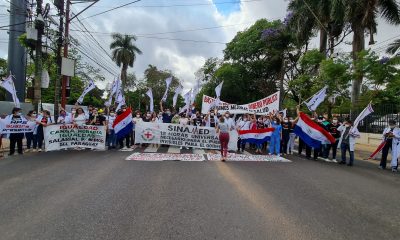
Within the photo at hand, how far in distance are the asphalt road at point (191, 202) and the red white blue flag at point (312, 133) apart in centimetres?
337

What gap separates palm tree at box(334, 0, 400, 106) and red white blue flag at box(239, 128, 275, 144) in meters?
9.70

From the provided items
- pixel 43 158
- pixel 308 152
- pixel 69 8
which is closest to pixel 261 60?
pixel 69 8

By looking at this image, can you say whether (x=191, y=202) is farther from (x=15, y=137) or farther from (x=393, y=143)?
(x=15, y=137)

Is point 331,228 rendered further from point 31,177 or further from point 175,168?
point 31,177

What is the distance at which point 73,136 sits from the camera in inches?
579

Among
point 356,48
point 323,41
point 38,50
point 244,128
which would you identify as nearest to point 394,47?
point 356,48

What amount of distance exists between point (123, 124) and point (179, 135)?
94.3 inches

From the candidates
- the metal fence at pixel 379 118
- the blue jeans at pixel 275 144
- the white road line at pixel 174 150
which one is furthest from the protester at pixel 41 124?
the metal fence at pixel 379 118

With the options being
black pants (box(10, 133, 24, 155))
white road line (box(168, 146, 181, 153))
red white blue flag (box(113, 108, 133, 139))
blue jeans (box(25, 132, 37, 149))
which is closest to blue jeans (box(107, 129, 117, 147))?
red white blue flag (box(113, 108, 133, 139))

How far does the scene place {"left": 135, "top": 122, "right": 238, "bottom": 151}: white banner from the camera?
52.3 ft

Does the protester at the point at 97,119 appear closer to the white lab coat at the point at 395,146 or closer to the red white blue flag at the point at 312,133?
the red white blue flag at the point at 312,133

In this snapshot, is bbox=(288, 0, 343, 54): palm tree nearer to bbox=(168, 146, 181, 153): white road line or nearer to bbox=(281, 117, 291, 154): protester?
bbox=(281, 117, 291, 154): protester

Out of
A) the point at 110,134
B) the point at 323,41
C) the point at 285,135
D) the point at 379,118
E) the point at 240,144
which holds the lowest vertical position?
the point at 240,144

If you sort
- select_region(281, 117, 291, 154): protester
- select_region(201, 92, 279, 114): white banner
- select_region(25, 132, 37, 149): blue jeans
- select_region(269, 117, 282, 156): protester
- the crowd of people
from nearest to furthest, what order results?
the crowd of people → select_region(25, 132, 37, 149): blue jeans → select_region(269, 117, 282, 156): protester → select_region(281, 117, 291, 154): protester → select_region(201, 92, 279, 114): white banner
